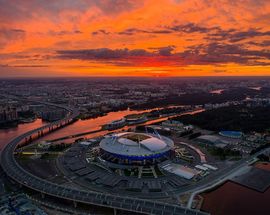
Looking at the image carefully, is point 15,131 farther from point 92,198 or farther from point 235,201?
point 235,201

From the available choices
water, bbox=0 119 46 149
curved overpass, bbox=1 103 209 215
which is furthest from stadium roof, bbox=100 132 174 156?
water, bbox=0 119 46 149

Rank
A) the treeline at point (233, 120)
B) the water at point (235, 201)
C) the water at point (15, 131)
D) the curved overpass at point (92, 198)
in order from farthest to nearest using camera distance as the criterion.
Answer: the treeline at point (233, 120)
the water at point (15, 131)
the water at point (235, 201)
the curved overpass at point (92, 198)

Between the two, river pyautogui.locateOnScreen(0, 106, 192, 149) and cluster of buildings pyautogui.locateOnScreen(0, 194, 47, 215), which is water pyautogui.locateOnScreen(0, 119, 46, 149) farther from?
cluster of buildings pyautogui.locateOnScreen(0, 194, 47, 215)

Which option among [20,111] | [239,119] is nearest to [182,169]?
[239,119]

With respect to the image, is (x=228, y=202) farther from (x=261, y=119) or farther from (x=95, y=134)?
(x=261, y=119)

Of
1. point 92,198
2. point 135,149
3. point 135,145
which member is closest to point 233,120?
point 135,145

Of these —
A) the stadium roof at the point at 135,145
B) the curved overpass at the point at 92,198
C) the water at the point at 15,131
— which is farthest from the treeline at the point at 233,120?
the water at the point at 15,131

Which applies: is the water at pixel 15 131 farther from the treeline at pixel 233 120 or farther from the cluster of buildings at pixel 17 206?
the treeline at pixel 233 120
